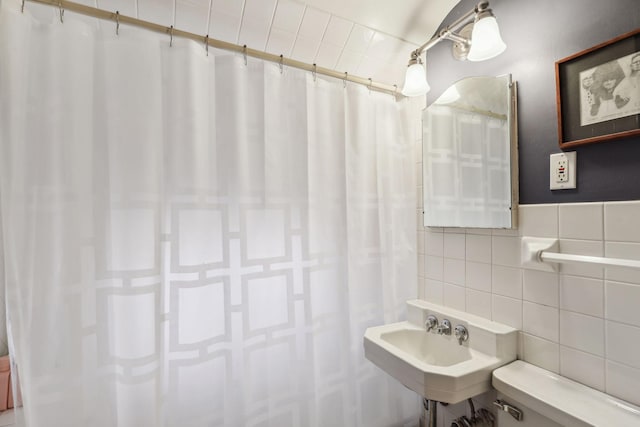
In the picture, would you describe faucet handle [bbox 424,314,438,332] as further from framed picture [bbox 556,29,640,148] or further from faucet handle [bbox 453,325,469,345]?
framed picture [bbox 556,29,640,148]

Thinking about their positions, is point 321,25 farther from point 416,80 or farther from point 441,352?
point 441,352

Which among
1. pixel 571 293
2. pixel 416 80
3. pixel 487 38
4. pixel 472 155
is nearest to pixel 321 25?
pixel 416 80

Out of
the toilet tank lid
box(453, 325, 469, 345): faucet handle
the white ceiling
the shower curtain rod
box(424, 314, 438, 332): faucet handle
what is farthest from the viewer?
box(424, 314, 438, 332): faucet handle

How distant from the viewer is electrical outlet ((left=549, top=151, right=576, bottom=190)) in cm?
98

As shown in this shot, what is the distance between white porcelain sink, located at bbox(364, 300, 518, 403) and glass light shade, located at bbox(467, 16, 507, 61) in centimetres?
107

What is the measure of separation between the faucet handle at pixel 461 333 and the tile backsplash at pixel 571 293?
0.36 ft

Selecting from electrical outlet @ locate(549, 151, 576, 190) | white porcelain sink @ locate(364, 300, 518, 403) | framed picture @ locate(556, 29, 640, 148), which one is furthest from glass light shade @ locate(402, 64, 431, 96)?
white porcelain sink @ locate(364, 300, 518, 403)

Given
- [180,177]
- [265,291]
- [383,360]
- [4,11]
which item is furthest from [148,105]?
[383,360]

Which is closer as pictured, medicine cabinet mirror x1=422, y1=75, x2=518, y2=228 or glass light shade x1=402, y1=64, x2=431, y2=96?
medicine cabinet mirror x1=422, y1=75, x2=518, y2=228

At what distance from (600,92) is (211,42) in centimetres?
139

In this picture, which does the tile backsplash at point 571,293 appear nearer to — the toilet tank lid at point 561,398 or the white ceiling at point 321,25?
the toilet tank lid at point 561,398

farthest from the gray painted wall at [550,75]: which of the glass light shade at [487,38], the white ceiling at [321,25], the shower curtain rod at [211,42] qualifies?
the shower curtain rod at [211,42]

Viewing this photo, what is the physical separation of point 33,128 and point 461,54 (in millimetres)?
1691

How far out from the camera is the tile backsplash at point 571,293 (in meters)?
0.86
